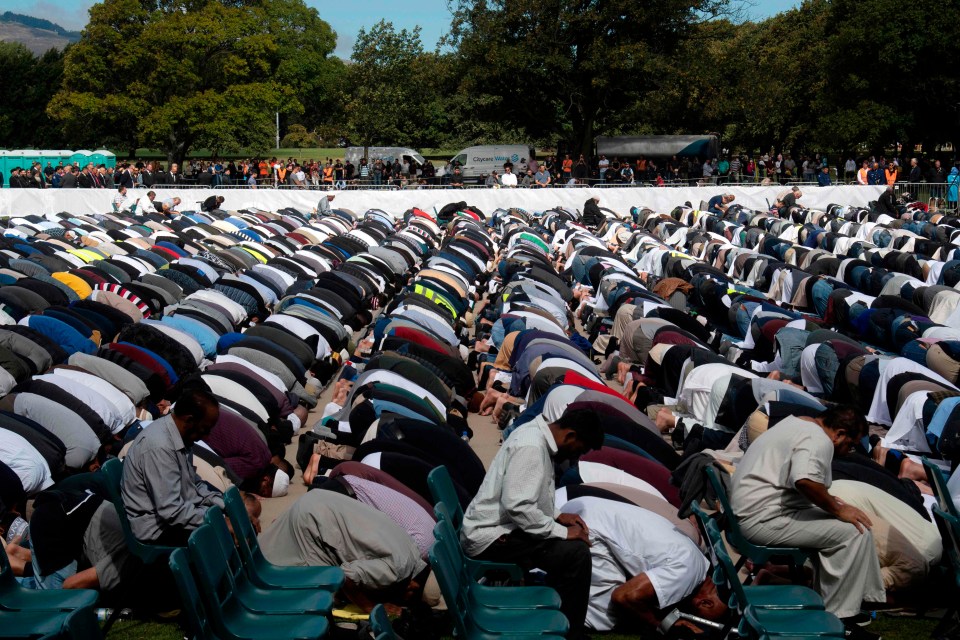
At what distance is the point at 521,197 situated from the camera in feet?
102

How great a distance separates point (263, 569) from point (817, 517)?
2.95 metres

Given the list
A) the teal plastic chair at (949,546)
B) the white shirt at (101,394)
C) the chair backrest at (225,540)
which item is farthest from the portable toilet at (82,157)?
the teal plastic chair at (949,546)

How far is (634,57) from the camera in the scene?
3909 centimetres

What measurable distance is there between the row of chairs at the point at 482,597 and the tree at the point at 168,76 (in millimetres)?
46623

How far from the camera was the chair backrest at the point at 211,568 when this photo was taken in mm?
4570

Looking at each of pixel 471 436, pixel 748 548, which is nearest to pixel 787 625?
pixel 748 548

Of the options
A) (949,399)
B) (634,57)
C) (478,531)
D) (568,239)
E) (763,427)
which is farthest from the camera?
(634,57)

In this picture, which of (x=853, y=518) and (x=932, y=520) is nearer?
(x=853, y=518)

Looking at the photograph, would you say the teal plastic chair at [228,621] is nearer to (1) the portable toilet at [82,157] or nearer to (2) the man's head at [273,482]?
(2) the man's head at [273,482]

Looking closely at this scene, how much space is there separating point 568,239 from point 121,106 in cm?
3396

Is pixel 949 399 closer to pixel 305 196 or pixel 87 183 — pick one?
pixel 305 196

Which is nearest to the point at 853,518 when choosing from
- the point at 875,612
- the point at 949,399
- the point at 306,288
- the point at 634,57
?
the point at 875,612

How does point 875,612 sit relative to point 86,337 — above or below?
below

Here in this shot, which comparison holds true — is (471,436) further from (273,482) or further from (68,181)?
(68,181)
